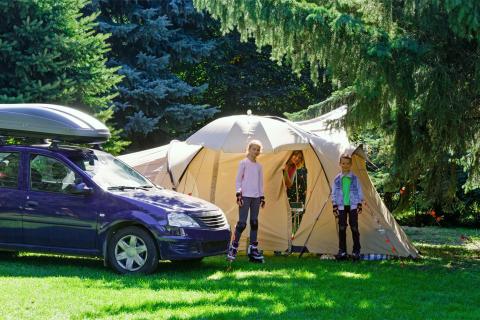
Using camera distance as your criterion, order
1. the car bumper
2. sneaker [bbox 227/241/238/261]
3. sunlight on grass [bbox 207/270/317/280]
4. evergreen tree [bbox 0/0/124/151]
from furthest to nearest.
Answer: evergreen tree [bbox 0/0/124/151]
sneaker [bbox 227/241/238/261]
sunlight on grass [bbox 207/270/317/280]
the car bumper

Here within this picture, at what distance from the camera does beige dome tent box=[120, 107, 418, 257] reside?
36.6ft

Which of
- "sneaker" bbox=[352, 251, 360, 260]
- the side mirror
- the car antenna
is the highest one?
the car antenna

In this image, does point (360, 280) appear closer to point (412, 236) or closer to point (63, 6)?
point (412, 236)

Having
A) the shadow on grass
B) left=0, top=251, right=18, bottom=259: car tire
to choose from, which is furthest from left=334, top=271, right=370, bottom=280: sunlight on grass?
left=0, top=251, right=18, bottom=259: car tire

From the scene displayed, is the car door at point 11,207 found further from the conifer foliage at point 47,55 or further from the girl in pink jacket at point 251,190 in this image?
the conifer foliage at point 47,55

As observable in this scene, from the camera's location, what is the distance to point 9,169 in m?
9.52

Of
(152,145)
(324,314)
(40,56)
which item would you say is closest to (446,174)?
(324,314)

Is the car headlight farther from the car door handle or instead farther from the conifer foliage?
the conifer foliage

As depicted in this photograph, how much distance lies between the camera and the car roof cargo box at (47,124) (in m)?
9.37

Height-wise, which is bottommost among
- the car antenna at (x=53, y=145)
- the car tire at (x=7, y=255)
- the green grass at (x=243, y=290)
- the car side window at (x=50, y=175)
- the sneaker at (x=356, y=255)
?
the green grass at (x=243, y=290)

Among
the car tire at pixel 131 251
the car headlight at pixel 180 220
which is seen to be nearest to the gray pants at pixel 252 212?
the car headlight at pixel 180 220

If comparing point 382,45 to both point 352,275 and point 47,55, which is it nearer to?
point 352,275

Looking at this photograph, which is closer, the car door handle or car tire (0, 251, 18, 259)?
the car door handle

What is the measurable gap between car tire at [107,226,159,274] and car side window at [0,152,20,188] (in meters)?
1.61
